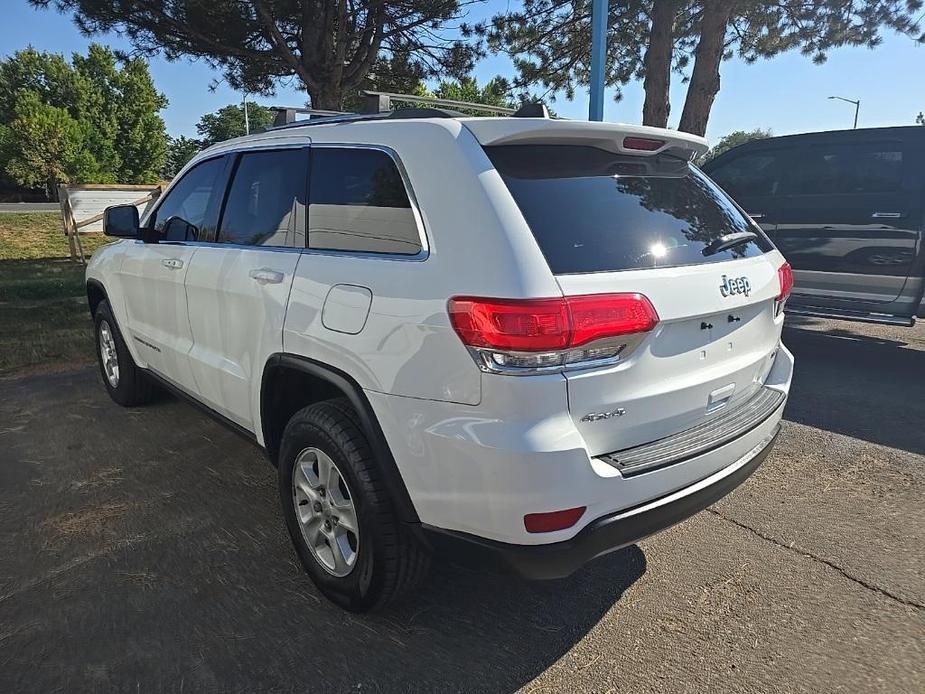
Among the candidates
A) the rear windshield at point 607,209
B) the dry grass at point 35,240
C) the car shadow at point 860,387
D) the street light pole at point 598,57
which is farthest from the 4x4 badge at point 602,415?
the dry grass at point 35,240

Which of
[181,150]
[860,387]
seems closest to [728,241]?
[860,387]

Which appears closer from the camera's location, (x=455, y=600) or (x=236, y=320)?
(x=455, y=600)

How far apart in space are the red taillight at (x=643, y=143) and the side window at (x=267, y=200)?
1344mm

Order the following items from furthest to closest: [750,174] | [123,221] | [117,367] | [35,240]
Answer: [35,240] → [750,174] → [117,367] → [123,221]

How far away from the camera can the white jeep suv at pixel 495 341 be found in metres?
1.90

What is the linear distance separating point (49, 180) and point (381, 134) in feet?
178

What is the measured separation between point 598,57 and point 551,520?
7715 millimetres

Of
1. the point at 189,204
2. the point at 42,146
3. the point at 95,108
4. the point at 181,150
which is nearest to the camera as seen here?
the point at 189,204

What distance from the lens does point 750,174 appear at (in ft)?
22.9

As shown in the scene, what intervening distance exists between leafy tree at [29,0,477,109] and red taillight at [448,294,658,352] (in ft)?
35.3

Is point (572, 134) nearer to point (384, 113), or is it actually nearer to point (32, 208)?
point (384, 113)

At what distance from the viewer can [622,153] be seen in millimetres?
2441

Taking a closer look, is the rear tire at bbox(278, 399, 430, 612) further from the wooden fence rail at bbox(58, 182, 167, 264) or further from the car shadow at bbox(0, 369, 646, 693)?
the wooden fence rail at bbox(58, 182, 167, 264)

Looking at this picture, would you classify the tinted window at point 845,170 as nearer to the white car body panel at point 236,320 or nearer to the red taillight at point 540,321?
the red taillight at point 540,321
